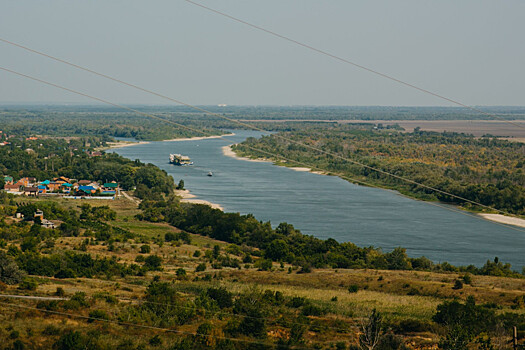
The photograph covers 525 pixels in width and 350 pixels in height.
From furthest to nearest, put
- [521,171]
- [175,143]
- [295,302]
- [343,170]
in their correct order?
[175,143] → [343,170] → [521,171] → [295,302]

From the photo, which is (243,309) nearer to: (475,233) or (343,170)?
(475,233)

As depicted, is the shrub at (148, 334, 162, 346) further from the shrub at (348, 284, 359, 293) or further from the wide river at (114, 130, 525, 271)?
the wide river at (114, 130, 525, 271)

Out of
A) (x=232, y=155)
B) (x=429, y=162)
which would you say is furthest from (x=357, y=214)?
(x=232, y=155)

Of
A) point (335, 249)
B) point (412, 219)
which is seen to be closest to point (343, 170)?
point (412, 219)

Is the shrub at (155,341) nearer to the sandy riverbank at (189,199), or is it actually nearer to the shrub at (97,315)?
the shrub at (97,315)

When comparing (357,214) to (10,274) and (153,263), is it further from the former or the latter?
(10,274)

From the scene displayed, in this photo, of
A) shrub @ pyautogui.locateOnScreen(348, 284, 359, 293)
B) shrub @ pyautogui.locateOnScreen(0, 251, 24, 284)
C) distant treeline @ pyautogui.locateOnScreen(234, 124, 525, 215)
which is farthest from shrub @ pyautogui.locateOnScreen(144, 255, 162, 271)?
distant treeline @ pyautogui.locateOnScreen(234, 124, 525, 215)
